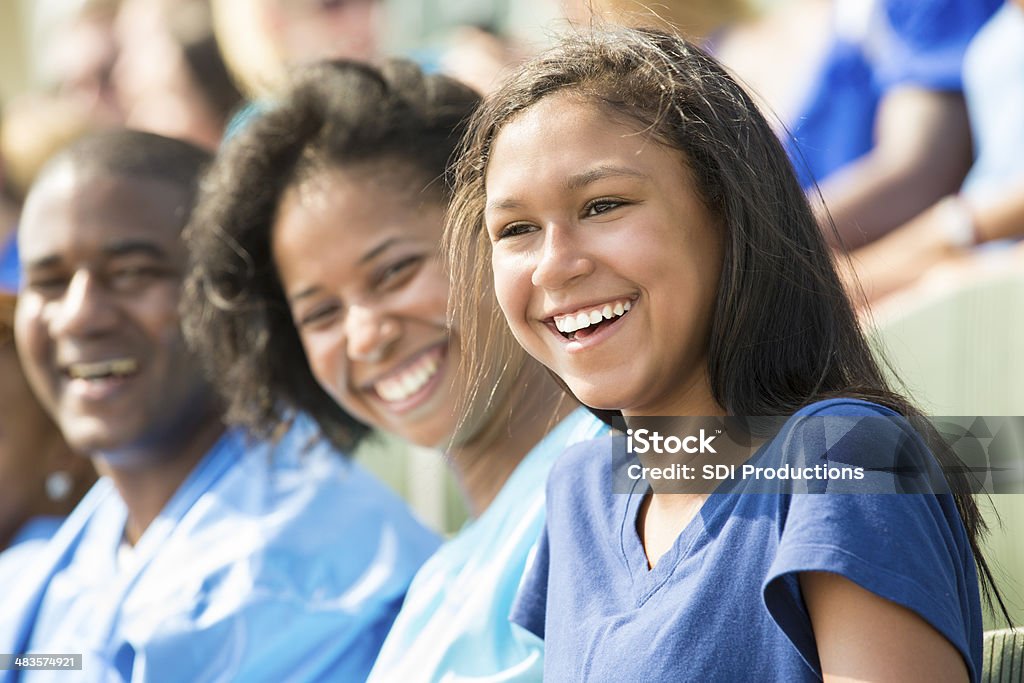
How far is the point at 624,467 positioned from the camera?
1242mm

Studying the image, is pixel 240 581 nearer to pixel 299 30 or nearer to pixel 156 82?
pixel 299 30

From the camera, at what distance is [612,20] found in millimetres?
1423

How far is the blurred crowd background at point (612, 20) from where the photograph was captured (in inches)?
71.5

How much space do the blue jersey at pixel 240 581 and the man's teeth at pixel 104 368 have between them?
208 millimetres

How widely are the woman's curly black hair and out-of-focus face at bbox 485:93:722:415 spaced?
57 centimetres

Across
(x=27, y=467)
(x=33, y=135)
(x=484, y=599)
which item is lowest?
(x=484, y=599)

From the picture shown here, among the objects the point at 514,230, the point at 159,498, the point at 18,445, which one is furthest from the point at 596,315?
the point at 18,445

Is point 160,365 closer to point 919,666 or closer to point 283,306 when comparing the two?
point 283,306

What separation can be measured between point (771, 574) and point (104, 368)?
4.93 feet

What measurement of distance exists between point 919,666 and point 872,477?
141 millimetres

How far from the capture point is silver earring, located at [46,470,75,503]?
262 cm

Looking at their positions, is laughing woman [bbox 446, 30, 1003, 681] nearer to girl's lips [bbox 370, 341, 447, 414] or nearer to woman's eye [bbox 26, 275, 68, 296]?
girl's lips [bbox 370, 341, 447, 414]

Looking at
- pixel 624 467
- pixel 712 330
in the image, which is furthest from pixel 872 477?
pixel 624 467

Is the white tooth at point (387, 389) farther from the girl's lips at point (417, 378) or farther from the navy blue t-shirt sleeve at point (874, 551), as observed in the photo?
the navy blue t-shirt sleeve at point (874, 551)
